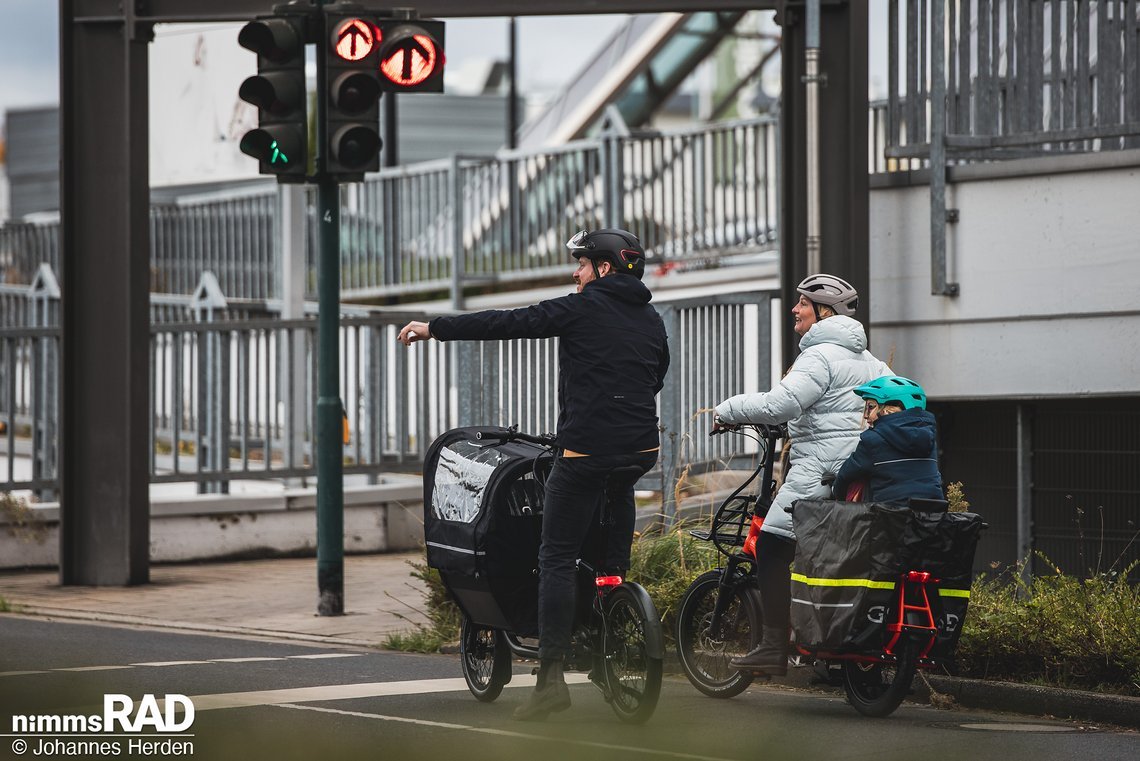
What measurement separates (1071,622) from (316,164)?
5184 millimetres

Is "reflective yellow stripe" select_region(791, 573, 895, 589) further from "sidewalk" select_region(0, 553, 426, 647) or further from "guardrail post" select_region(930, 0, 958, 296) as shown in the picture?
"guardrail post" select_region(930, 0, 958, 296)

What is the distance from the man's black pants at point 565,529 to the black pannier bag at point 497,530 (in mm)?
192

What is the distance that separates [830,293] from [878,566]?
127 centimetres

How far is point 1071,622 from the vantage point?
24.5 feet

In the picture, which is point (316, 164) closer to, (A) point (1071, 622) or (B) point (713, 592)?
(B) point (713, 592)

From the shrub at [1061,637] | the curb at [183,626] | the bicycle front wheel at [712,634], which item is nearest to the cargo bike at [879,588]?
the bicycle front wheel at [712,634]

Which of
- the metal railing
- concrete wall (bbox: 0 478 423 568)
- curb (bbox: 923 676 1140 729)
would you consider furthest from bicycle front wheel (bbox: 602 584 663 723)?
the metal railing

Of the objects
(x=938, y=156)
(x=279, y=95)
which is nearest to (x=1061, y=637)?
(x=938, y=156)

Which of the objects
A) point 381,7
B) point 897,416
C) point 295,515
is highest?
point 381,7

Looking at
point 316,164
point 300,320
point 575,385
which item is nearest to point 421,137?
point 300,320

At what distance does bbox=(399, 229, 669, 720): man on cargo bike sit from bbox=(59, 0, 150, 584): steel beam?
618cm

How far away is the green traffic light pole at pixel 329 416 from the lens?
35.0 ft

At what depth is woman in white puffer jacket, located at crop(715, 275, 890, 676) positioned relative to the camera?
23.6 ft

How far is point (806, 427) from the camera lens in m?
7.37
